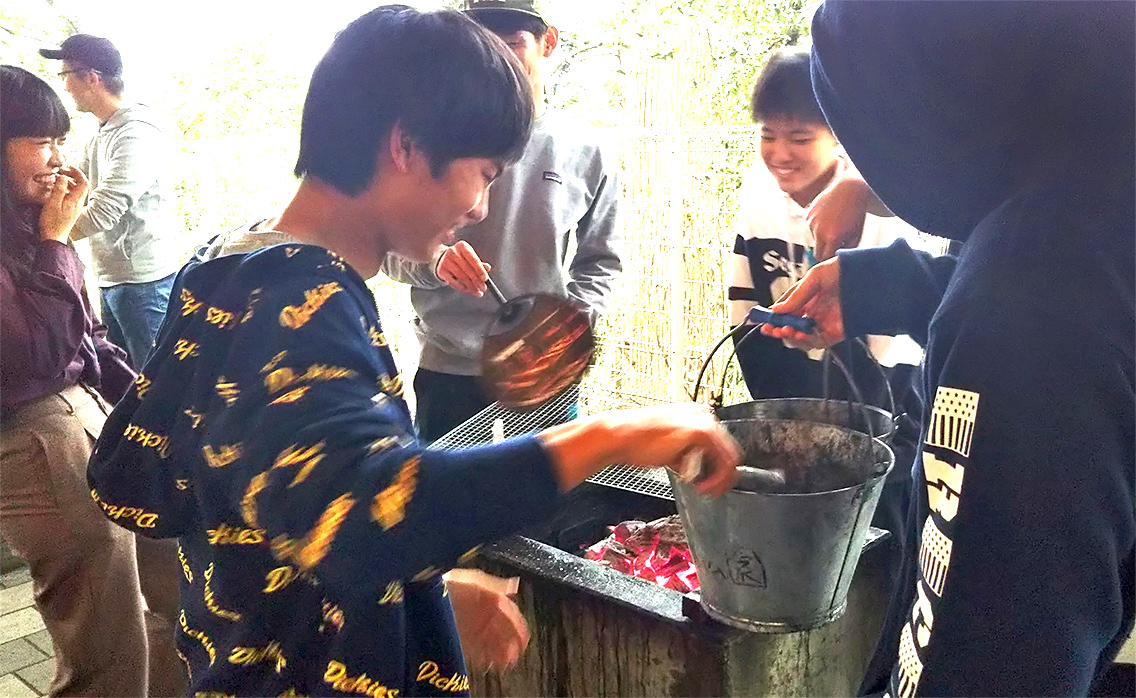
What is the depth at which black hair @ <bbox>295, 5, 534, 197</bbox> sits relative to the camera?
1074 mm

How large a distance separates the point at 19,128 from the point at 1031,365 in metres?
2.62

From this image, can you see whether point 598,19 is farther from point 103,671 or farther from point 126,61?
point 103,671

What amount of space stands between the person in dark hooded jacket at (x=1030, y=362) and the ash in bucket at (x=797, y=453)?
1.65 feet

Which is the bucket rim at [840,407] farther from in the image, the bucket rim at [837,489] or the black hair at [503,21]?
the black hair at [503,21]

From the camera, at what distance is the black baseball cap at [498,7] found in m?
2.39

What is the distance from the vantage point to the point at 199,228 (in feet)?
22.1

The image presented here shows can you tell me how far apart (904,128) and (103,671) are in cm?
258

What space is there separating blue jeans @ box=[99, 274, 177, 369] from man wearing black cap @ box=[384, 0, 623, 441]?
1.84m

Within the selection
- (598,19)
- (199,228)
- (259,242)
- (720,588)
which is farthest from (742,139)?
(199,228)

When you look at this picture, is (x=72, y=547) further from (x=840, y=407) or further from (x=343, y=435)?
(x=840, y=407)

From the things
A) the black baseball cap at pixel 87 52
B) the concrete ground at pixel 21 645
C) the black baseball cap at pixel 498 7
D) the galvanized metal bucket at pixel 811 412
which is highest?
the black baseball cap at pixel 498 7

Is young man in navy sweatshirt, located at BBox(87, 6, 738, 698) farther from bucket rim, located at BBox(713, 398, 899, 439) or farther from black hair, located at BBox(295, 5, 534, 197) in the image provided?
bucket rim, located at BBox(713, 398, 899, 439)

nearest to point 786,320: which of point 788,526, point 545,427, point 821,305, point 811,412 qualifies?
point 821,305

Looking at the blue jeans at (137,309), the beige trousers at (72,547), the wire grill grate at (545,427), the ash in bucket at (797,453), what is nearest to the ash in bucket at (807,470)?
the ash in bucket at (797,453)
